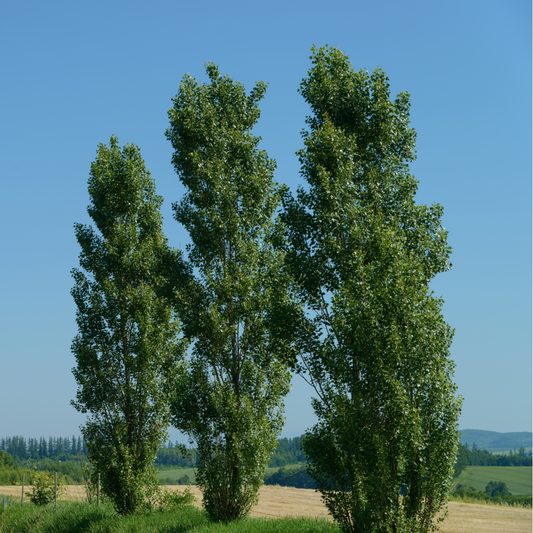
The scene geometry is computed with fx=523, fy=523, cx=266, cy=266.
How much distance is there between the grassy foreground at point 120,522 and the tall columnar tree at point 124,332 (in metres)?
1.26

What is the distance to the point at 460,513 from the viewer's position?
29453 millimetres

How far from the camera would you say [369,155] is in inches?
588

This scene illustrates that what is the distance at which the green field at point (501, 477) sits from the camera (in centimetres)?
7424

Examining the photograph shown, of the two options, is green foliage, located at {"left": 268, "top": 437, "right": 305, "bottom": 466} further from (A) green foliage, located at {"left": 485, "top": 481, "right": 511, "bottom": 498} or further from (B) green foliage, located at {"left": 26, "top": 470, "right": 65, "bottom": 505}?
(B) green foliage, located at {"left": 26, "top": 470, "right": 65, "bottom": 505}

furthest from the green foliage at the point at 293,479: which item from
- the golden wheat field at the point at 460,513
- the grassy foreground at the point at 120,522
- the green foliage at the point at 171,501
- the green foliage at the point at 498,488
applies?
the green foliage at the point at 171,501

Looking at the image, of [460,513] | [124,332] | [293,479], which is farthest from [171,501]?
[293,479]

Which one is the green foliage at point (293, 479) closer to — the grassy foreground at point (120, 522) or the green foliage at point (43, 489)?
the green foliage at point (43, 489)

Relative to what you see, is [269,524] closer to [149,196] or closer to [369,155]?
[369,155]

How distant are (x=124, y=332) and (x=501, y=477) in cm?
8133

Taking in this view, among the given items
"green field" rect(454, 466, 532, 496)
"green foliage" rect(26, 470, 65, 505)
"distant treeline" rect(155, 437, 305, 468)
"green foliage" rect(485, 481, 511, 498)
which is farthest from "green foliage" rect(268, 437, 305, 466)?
"green foliage" rect(26, 470, 65, 505)

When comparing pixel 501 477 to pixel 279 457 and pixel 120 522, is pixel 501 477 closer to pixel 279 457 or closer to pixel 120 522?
pixel 279 457

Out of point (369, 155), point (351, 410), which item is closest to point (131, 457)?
point (351, 410)

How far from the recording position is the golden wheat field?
2399cm

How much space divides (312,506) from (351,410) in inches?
1000
